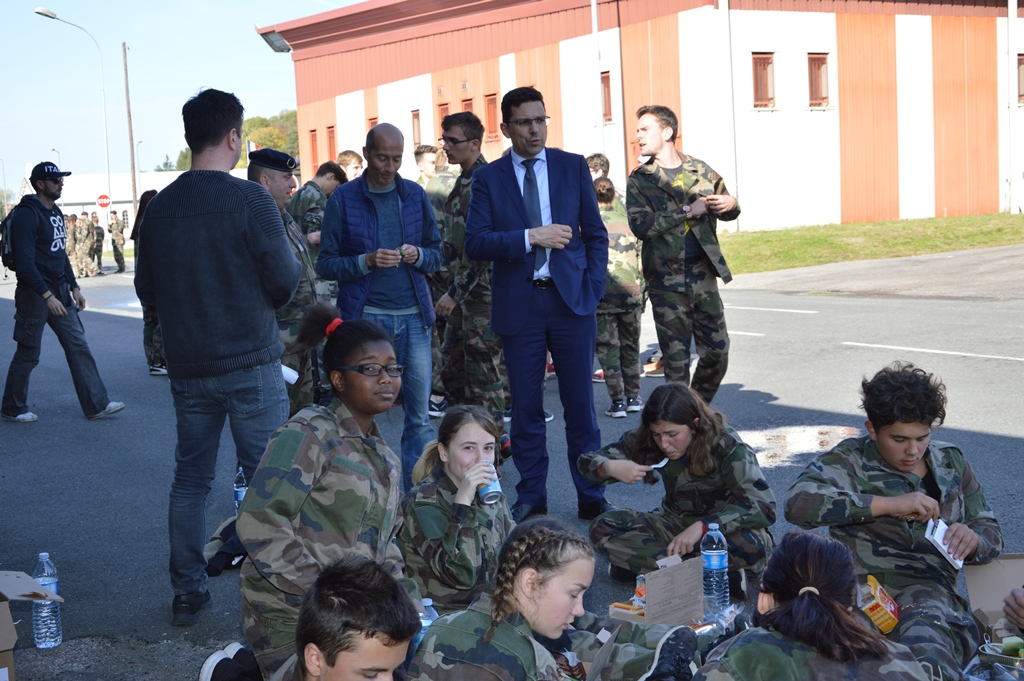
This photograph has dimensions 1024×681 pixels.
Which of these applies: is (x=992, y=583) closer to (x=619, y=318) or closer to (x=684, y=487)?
(x=684, y=487)

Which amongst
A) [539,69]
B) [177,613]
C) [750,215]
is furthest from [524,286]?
[539,69]

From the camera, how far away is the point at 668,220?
7688mm

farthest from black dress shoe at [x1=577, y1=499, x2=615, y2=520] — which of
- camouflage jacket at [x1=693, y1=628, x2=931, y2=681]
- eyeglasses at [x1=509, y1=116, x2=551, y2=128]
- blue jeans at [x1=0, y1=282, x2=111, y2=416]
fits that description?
blue jeans at [x1=0, y1=282, x2=111, y2=416]

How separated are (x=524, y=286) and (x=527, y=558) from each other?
3.13 m

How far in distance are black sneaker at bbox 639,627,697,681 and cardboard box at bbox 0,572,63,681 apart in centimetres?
227

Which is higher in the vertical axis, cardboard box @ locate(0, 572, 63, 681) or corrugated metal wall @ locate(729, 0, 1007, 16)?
corrugated metal wall @ locate(729, 0, 1007, 16)

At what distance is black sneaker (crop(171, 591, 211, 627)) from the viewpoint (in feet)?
15.9

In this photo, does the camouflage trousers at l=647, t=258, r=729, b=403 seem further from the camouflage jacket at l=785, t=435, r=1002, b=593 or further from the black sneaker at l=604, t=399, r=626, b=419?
the camouflage jacket at l=785, t=435, r=1002, b=593

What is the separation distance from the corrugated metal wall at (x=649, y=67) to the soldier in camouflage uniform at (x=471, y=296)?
75.1 feet

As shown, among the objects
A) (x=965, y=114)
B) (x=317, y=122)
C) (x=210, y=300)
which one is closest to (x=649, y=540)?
(x=210, y=300)

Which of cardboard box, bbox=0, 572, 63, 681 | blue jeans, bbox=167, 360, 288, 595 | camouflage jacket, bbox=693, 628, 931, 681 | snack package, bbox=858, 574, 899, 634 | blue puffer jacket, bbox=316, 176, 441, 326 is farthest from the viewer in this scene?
blue puffer jacket, bbox=316, 176, 441, 326

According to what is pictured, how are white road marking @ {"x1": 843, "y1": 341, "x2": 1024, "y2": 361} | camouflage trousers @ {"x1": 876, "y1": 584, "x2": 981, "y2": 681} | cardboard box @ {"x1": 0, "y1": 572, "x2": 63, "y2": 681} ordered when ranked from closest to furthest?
camouflage trousers @ {"x1": 876, "y1": 584, "x2": 981, "y2": 681} → cardboard box @ {"x1": 0, "y1": 572, "x2": 63, "y2": 681} → white road marking @ {"x1": 843, "y1": 341, "x2": 1024, "y2": 361}

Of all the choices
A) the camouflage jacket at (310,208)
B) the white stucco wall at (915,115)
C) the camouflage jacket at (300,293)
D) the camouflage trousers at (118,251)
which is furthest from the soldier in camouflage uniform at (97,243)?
the camouflage jacket at (300,293)

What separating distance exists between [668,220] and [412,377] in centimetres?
250
